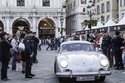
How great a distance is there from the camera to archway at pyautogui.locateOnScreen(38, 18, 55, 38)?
7881cm

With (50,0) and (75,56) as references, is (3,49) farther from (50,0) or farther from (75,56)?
(50,0)

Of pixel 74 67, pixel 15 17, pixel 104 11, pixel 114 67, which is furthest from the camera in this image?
pixel 15 17

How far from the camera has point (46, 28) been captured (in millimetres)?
79688

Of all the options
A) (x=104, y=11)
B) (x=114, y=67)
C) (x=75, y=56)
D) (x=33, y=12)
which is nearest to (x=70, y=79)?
(x=75, y=56)

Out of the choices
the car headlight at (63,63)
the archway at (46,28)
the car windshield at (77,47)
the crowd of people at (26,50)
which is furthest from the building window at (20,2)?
the car headlight at (63,63)

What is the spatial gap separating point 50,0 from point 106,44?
60.5m

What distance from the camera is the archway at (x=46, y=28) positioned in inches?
3103

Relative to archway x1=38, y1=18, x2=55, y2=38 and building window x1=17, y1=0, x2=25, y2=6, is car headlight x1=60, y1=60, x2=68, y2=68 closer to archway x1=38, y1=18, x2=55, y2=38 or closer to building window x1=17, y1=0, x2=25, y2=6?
building window x1=17, y1=0, x2=25, y2=6

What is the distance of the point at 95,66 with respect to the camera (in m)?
12.7

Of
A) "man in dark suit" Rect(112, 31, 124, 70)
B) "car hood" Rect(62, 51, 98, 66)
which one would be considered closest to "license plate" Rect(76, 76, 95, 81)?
"car hood" Rect(62, 51, 98, 66)

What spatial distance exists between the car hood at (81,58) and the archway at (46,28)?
64.7 meters

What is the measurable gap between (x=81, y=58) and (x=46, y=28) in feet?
219

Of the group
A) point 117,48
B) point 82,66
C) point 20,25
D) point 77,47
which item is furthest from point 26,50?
point 20,25

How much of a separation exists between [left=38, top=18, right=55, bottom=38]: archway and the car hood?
6467 centimetres
